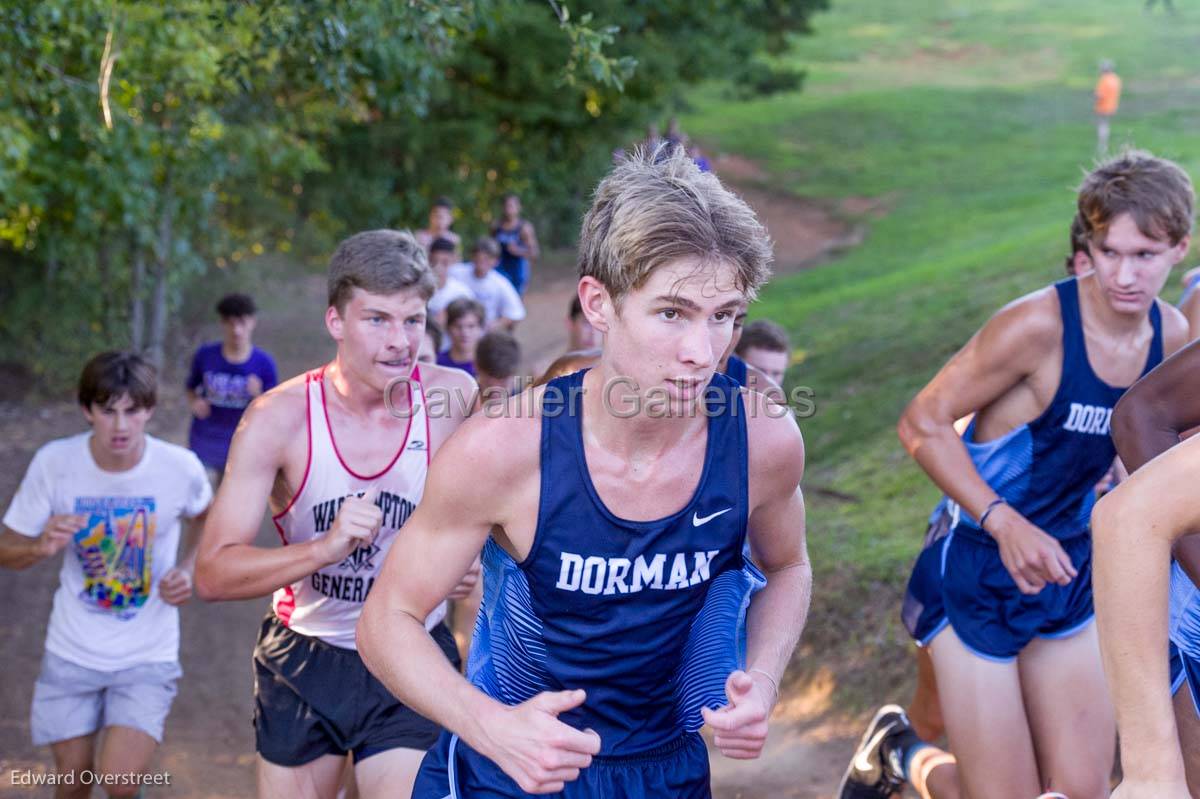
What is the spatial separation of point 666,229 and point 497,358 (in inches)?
177

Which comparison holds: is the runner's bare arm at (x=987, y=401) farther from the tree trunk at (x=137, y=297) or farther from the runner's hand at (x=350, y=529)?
the tree trunk at (x=137, y=297)

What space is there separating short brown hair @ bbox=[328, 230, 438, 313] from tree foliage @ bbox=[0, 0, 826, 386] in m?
1.24

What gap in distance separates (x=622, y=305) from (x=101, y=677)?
3.20m

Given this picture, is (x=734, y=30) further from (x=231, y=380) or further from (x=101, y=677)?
(x=101, y=677)

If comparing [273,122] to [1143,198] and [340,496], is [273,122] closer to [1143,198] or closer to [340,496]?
[340,496]

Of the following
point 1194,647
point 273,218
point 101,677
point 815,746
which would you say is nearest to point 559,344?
point 273,218

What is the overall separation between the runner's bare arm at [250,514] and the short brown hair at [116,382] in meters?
1.22

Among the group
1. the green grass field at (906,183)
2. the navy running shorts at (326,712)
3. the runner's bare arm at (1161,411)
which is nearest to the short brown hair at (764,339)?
the green grass field at (906,183)

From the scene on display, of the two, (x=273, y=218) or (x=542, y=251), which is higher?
(x=542, y=251)

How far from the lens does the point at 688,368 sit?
272 centimetres

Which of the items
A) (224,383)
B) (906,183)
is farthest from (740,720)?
(906,183)

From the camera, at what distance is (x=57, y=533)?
15.7 ft

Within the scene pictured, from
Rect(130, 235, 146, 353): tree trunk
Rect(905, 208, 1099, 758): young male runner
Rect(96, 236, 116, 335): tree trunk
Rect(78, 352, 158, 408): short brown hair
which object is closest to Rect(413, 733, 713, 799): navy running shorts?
Rect(905, 208, 1099, 758): young male runner

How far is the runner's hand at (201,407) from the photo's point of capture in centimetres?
831
